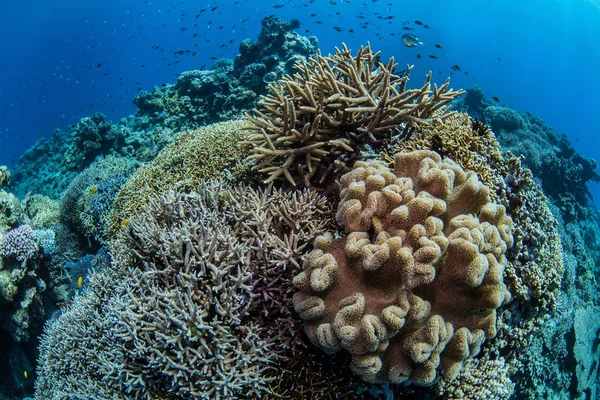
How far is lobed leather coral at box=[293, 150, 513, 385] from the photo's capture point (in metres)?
2.33

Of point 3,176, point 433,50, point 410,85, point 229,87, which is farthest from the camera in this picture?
point 433,50

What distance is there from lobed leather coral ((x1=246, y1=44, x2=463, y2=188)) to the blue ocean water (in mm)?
1094

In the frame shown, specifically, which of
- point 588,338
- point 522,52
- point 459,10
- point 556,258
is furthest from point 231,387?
point 459,10

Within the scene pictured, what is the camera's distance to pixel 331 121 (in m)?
3.70

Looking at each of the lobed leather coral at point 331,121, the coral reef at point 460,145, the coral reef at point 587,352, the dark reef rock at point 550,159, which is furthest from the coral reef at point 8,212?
the dark reef rock at point 550,159

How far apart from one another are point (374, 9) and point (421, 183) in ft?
396

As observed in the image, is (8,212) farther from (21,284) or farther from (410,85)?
(410,85)

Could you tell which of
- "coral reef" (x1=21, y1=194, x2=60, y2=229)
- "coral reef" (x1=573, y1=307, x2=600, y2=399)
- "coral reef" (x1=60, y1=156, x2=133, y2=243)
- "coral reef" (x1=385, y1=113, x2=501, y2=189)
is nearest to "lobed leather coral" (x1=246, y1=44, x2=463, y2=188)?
"coral reef" (x1=385, y1=113, x2=501, y2=189)

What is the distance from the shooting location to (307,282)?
2.59 m

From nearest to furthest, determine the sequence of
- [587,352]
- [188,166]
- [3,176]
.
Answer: [188,166], [3,176], [587,352]

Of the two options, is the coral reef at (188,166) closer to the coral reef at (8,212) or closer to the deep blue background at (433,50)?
the coral reef at (8,212)

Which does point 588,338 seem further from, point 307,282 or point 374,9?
point 374,9

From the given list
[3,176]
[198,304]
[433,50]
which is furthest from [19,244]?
[433,50]

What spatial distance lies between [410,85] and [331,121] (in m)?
54.4
